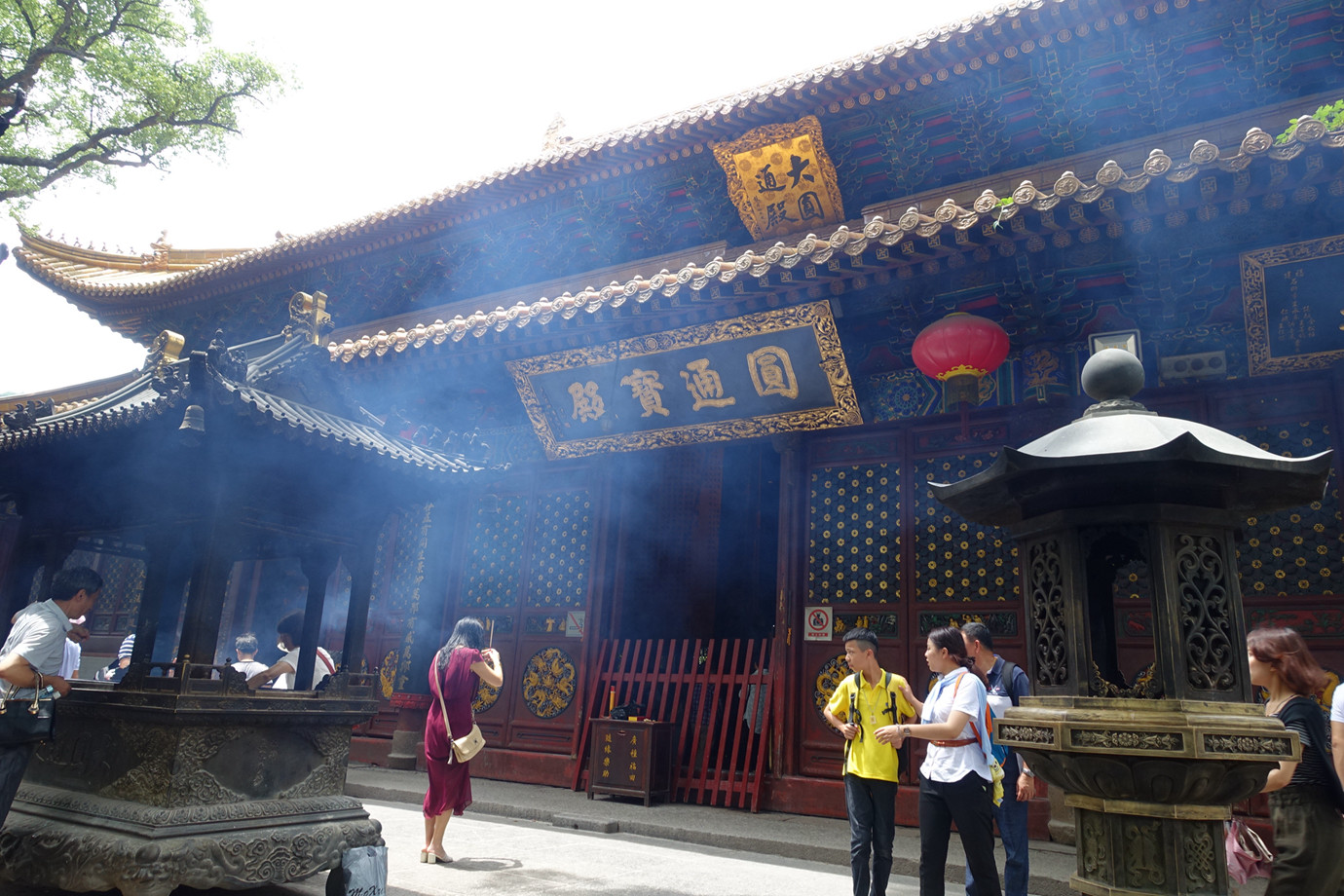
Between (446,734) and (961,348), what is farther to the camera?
(961,348)

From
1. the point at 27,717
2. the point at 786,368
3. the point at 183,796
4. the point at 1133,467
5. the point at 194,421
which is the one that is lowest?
the point at 183,796

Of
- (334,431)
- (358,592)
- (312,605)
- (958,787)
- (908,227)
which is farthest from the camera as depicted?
(908,227)

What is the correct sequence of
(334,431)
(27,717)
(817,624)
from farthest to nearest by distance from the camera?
(817,624), (334,431), (27,717)

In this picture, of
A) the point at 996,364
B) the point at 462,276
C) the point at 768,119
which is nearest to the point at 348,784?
the point at 462,276

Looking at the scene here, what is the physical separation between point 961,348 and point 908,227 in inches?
42.3

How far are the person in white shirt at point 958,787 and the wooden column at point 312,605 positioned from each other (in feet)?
10.5

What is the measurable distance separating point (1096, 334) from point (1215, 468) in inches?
156

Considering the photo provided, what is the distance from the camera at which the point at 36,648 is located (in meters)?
3.79

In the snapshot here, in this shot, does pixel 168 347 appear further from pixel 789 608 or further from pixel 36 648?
pixel 789 608

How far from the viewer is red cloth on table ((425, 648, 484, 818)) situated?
16.4ft

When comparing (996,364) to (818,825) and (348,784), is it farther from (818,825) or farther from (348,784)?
(348,784)

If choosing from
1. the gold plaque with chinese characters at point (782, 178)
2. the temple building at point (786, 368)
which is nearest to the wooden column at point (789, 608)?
the temple building at point (786, 368)

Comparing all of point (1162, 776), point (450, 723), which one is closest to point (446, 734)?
point (450, 723)

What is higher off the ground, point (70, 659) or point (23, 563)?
point (23, 563)
